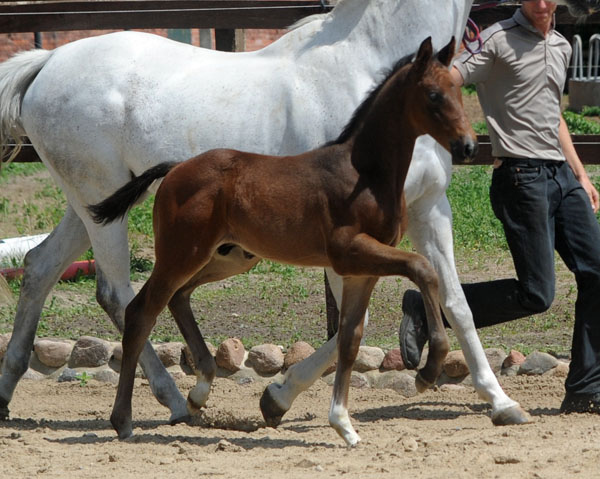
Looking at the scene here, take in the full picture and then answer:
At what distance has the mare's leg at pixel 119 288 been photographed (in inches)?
213

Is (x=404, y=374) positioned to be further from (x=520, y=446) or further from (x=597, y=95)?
(x=597, y=95)

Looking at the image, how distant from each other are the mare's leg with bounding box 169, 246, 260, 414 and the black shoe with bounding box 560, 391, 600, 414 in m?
1.68

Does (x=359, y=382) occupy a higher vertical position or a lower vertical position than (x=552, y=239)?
lower

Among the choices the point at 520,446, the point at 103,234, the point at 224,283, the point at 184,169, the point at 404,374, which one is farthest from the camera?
the point at 224,283

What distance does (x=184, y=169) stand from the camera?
15.4 feet

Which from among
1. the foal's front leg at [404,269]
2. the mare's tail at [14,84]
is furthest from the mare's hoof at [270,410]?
the mare's tail at [14,84]

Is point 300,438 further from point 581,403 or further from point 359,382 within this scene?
→ point 581,403

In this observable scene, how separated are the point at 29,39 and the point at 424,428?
556 inches

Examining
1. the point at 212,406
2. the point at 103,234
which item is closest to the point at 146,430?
Answer: the point at 212,406

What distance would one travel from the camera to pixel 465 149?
13.3 ft

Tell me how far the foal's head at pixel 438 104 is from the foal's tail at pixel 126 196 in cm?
129

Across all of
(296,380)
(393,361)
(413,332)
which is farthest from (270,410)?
(393,361)

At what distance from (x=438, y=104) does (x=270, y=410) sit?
5.95ft

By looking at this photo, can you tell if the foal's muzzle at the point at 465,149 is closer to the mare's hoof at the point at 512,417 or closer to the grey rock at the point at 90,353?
the mare's hoof at the point at 512,417
